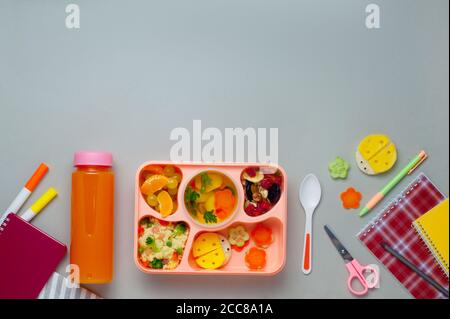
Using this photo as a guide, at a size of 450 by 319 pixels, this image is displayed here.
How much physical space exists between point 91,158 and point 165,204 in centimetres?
18

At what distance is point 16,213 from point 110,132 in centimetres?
27

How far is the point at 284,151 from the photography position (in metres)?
1.25

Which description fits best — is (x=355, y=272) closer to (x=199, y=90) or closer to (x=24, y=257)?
(x=199, y=90)

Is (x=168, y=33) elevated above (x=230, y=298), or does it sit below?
above

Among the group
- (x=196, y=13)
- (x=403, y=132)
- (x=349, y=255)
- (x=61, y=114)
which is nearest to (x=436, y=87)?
(x=403, y=132)

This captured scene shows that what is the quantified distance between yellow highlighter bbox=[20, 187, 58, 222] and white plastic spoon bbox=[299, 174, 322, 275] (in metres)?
0.55

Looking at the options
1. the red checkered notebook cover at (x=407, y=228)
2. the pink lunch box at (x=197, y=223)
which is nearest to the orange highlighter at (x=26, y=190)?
the pink lunch box at (x=197, y=223)

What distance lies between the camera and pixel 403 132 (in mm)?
1264

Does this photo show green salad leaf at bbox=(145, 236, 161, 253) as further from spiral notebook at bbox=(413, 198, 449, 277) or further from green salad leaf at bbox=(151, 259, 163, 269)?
spiral notebook at bbox=(413, 198, 449, 277)

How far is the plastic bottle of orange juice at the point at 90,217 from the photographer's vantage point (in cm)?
119

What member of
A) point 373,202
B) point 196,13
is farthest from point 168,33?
point 373,202

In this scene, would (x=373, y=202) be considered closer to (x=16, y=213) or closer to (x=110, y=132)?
(x=110, y=132)

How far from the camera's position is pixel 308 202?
1.25 m

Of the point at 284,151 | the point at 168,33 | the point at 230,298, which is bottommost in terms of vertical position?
the point at 230,298
